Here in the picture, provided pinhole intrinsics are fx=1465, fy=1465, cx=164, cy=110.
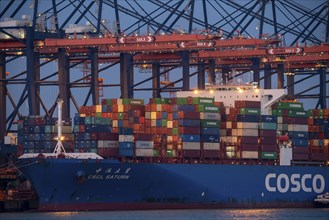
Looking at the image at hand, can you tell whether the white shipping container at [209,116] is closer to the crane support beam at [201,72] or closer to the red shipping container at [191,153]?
the red shipping container at [191,153]

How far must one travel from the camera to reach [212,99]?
88625mm

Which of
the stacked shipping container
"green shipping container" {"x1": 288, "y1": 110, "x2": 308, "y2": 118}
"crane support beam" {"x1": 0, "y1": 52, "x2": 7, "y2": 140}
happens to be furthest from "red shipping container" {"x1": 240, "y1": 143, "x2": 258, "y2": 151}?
"crane support beam" {"x1": 0, "y1": 52, "x2": 7, "y2": 140}

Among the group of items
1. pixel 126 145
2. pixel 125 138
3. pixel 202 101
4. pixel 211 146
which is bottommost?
pixel 211 146

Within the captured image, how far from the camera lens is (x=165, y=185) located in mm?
85625

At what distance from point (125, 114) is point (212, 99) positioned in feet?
19.1

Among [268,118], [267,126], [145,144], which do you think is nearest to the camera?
[145,144]

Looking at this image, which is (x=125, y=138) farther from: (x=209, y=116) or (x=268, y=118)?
(x=268, y=118)

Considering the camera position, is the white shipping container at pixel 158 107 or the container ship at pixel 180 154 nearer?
the container ship at pixel 180 154

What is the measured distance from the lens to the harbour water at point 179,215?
79.4 metres

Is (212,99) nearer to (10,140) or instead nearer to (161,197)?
(161,197)

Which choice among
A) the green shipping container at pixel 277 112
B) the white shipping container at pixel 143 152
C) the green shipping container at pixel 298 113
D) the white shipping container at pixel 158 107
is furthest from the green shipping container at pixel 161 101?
the green shipping container at pixel 298 113

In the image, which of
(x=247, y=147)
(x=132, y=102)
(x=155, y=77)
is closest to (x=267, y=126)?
(x=247, y=147)

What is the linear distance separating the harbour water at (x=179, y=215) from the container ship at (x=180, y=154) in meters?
0.74

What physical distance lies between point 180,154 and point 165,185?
202 centimetres
